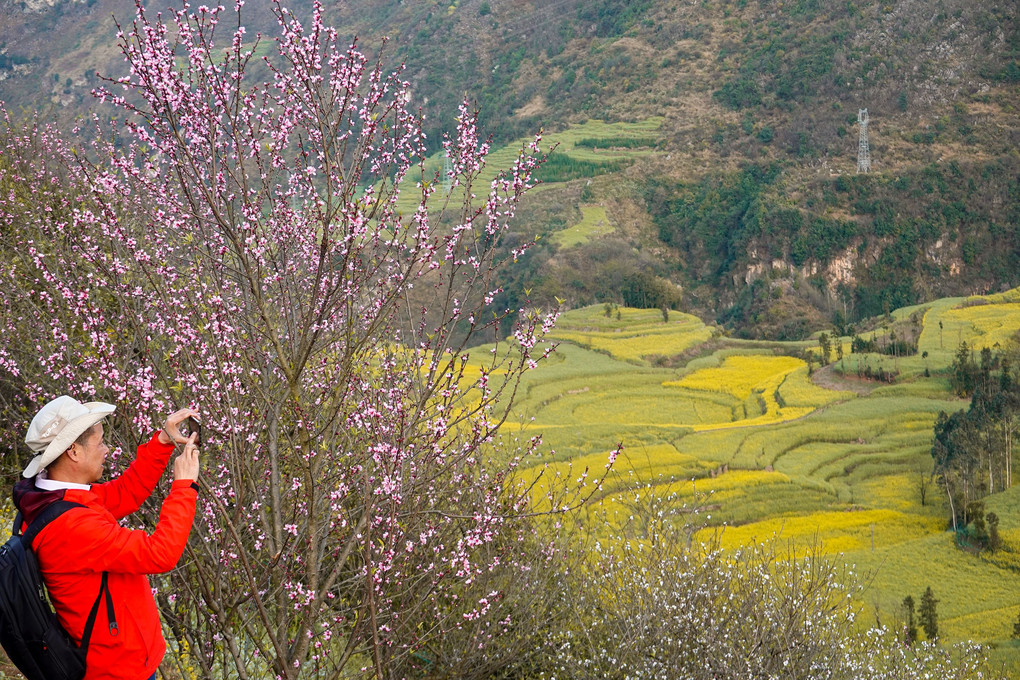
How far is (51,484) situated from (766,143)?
5821 centimetres

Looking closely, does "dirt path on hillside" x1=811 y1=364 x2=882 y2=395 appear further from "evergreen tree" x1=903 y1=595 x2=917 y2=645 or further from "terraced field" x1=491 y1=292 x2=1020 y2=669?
"evergreen tree" x1=903 y1=595 x2=917 y2=645

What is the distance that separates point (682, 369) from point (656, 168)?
33.8 meters

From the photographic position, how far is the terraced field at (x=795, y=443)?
42.2 feet

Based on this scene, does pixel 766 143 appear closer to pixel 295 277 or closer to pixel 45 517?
pixel 295 277

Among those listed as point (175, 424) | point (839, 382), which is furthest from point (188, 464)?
point (839, 382)

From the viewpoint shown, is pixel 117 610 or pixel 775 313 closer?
pixel 117 610

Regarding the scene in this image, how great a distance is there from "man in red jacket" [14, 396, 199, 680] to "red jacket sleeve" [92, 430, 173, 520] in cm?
12

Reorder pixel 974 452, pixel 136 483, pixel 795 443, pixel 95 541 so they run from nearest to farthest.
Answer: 1. pixel 95 541
2. pixel 136 483
3. pixel 974 452
4. pixel 795 443

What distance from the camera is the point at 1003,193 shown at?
43.8 m

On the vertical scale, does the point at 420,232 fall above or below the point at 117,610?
above

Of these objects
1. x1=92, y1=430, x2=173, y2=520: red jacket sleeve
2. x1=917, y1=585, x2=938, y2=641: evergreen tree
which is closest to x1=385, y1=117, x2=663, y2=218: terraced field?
x1=917, y1=585, x2=938, y2=641: evergreen tree

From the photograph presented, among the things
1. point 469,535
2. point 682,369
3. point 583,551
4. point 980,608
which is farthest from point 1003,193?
point 469,535

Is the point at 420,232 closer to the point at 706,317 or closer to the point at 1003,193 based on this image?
the point at 706,317

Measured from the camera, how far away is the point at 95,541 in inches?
107
